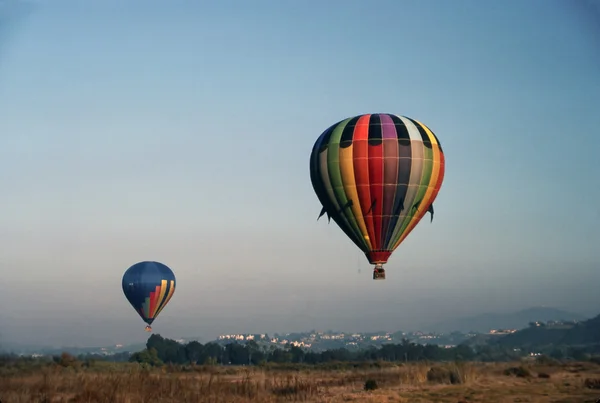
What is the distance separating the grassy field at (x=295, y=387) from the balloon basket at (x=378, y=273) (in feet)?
27.8

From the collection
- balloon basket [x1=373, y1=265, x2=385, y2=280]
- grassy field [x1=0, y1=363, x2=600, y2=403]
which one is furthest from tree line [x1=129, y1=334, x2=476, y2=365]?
grassy field [x1=0, y1=363, x2=600, y2=403]

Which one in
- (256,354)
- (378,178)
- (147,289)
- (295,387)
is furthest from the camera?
(256,354)

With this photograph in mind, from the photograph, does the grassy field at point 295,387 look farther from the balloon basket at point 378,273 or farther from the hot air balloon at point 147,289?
the hot air balloon at point 147,289

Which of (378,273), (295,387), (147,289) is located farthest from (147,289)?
(295,387)

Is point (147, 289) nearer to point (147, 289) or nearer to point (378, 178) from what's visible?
point (147, 289)

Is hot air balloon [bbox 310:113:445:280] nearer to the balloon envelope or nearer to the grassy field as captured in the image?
the grassy field

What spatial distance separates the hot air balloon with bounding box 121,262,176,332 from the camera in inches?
4264

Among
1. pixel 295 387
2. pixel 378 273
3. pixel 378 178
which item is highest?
pixel 378 178

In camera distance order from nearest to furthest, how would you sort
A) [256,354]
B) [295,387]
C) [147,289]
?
[295,387] → [147,289] → [256,354]

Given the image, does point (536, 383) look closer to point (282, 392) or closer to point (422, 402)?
point (422, 402)

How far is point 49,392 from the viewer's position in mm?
39594

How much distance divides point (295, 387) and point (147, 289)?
67152 millimetres

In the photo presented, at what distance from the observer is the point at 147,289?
108 m

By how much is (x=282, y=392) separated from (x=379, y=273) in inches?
881
